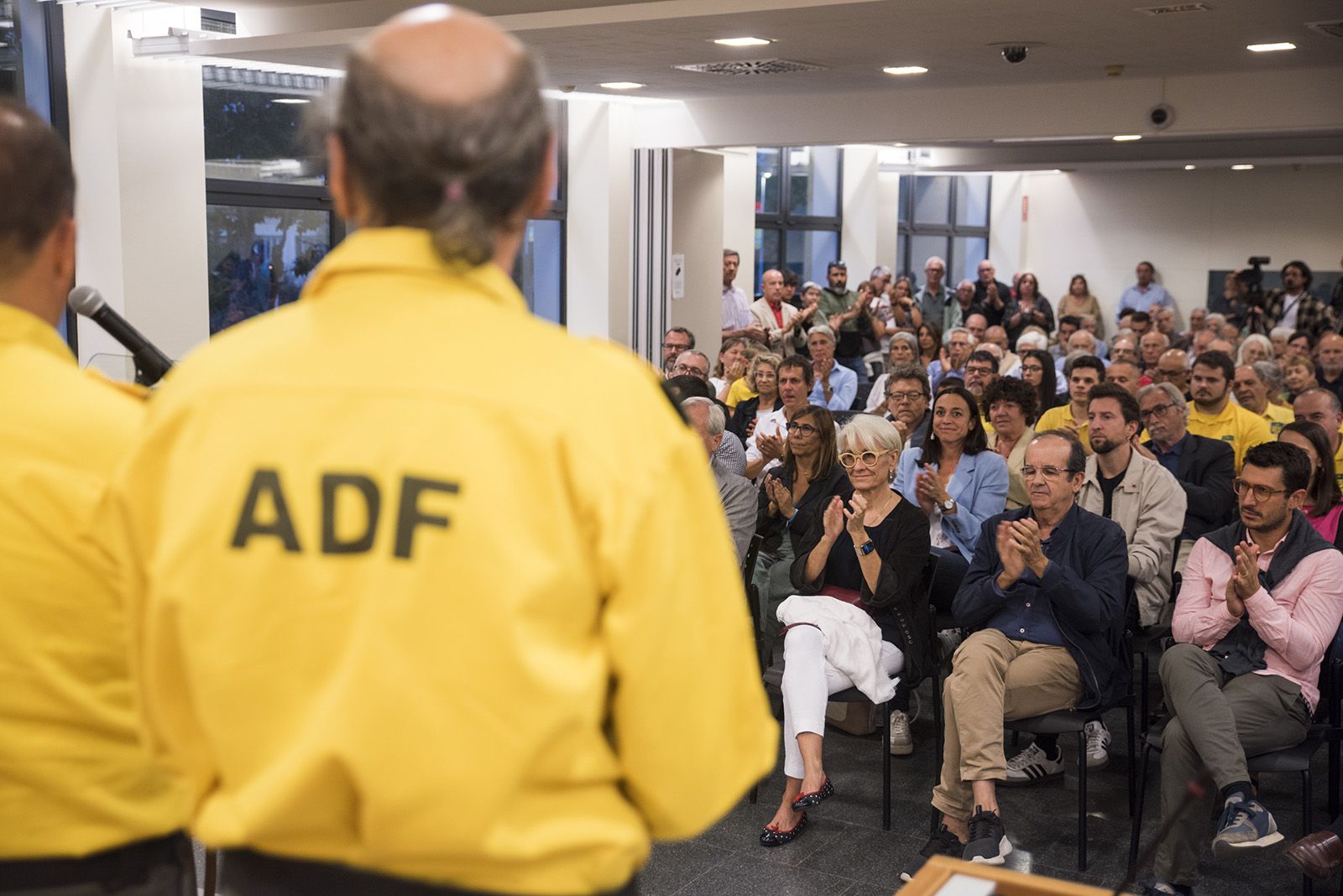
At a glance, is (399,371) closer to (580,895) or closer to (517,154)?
(517,154)

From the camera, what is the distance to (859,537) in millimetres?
4008

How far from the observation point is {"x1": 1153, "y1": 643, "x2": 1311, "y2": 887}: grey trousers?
3295 millimetres

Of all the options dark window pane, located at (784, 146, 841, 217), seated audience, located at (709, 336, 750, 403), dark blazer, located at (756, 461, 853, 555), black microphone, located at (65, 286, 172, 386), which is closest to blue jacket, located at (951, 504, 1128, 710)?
dark blazer, located at (756, 461, 853, 555)

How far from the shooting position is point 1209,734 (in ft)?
11.0

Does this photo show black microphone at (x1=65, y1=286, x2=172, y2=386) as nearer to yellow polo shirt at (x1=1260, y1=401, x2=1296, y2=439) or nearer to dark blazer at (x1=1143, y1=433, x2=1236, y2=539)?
dark blazer at (x1=1143, y1=433, x2=1236, y2=539)

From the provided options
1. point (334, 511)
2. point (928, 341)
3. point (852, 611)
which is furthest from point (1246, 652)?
point (928, 341)

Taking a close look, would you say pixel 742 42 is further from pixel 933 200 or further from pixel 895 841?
pixel 933 200

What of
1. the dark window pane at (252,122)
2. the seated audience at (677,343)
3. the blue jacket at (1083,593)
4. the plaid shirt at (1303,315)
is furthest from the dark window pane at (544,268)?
the blue jacket at (1083,593)

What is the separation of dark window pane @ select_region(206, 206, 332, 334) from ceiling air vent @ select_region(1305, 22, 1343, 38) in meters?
6.08

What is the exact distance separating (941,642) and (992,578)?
721mm

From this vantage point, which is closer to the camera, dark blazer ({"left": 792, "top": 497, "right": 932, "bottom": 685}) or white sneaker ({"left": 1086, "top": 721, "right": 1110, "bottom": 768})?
dark blazer ({"left": 792, "top": 497, "right": 932, "bottom": 685})

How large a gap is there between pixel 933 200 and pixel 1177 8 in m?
12.0

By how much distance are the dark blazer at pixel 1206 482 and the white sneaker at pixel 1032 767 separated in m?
1.16

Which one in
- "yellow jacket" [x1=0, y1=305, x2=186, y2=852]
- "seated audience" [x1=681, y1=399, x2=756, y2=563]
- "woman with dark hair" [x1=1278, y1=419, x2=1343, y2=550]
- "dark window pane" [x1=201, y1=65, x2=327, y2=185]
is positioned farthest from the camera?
"dark window pane" [x1=201, y1=65, x2=327, y2=185]
